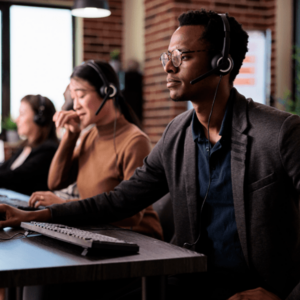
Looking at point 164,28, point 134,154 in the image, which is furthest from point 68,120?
point 164,28

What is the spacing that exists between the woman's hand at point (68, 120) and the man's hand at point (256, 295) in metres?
1.17

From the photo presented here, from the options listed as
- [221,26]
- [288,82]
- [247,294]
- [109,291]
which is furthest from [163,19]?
[247,294]

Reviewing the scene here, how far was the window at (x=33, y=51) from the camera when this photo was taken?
5.38 meters

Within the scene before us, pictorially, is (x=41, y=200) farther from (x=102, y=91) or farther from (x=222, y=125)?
(x=222, y=125)

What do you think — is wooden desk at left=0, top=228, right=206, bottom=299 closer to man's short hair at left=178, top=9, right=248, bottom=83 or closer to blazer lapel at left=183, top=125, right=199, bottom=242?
blazer lapel at left=183, top=125, right=199, bottom=242

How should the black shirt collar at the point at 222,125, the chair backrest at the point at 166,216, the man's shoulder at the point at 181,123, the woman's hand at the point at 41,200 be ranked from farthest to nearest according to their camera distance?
1. the chair backrest at the point at 166,216
2. the woman's hand at the point at 41,200
3. the man's shoulder at the point at 181,123
4. the black shirt collar at the point at 222,125

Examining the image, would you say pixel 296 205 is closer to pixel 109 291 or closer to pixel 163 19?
pixel 109 291

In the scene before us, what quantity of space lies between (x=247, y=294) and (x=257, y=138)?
1.37 ft

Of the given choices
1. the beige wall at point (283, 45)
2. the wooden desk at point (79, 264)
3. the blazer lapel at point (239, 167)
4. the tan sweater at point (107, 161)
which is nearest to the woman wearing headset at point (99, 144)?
the tan sweater at point (107, 161)

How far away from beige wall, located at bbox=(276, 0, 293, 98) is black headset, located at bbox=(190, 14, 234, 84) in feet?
10.1

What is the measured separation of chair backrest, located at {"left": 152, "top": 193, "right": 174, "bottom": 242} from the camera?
71.8 inches

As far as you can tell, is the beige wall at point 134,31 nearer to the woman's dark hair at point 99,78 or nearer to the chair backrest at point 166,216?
the woman's dark hair at point 99,78

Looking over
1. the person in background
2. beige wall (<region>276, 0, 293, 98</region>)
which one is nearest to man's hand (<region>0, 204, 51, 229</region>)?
the person in background

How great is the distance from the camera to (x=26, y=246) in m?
1.04
